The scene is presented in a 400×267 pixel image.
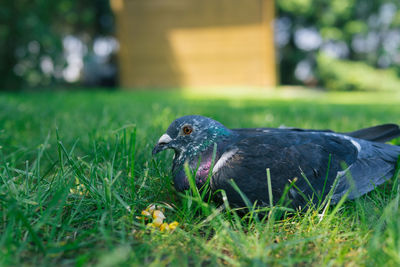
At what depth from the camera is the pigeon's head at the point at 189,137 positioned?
1.86 metres

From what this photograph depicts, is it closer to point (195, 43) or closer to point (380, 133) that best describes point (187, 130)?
point (380, 133)

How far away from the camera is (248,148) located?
175 cm

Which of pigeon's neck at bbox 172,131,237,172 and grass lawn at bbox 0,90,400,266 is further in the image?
pigeon's neck at bbox 172,131,237,172

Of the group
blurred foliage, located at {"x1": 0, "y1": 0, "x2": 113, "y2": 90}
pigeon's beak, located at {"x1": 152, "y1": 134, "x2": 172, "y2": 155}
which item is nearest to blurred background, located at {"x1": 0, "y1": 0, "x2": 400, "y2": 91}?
blurred foliage, located at {"x1": 0, "y1": 0, "x2": 113, "y2": 90}

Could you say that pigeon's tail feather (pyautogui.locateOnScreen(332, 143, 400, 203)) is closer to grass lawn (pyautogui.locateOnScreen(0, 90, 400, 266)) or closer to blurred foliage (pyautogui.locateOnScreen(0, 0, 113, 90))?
grass lawn (pyautogui.locateOnScreen(0, 90, 400, 266))

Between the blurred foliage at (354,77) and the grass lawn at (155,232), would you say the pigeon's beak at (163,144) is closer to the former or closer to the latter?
the grass lawn at (155,232)

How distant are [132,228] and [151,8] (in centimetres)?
1276

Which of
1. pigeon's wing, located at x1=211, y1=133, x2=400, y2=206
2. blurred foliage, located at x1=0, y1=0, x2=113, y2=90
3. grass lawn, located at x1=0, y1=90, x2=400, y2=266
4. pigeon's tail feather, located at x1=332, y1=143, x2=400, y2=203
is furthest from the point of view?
blurred foliage, located at x1=0, y1=0, x2=113, y2=90

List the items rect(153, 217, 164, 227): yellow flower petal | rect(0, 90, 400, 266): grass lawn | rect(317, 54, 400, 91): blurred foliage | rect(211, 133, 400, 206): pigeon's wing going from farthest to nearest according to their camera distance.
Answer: rect(317, 54, 400, 91): blurred foliage
rect(211, 133, 400, 206): pigeon's wing
rect(153, 217, 164, 227): yellow flower petal
rect(0, 90, 400, 266): grass lawn

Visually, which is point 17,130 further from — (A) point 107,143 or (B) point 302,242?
(B) point 302,242

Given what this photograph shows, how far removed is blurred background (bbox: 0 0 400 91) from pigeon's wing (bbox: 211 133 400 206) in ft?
29.0

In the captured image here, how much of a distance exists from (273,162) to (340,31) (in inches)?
796

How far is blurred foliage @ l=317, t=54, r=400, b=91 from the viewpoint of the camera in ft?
53.3

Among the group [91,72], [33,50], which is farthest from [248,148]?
[91,72]
